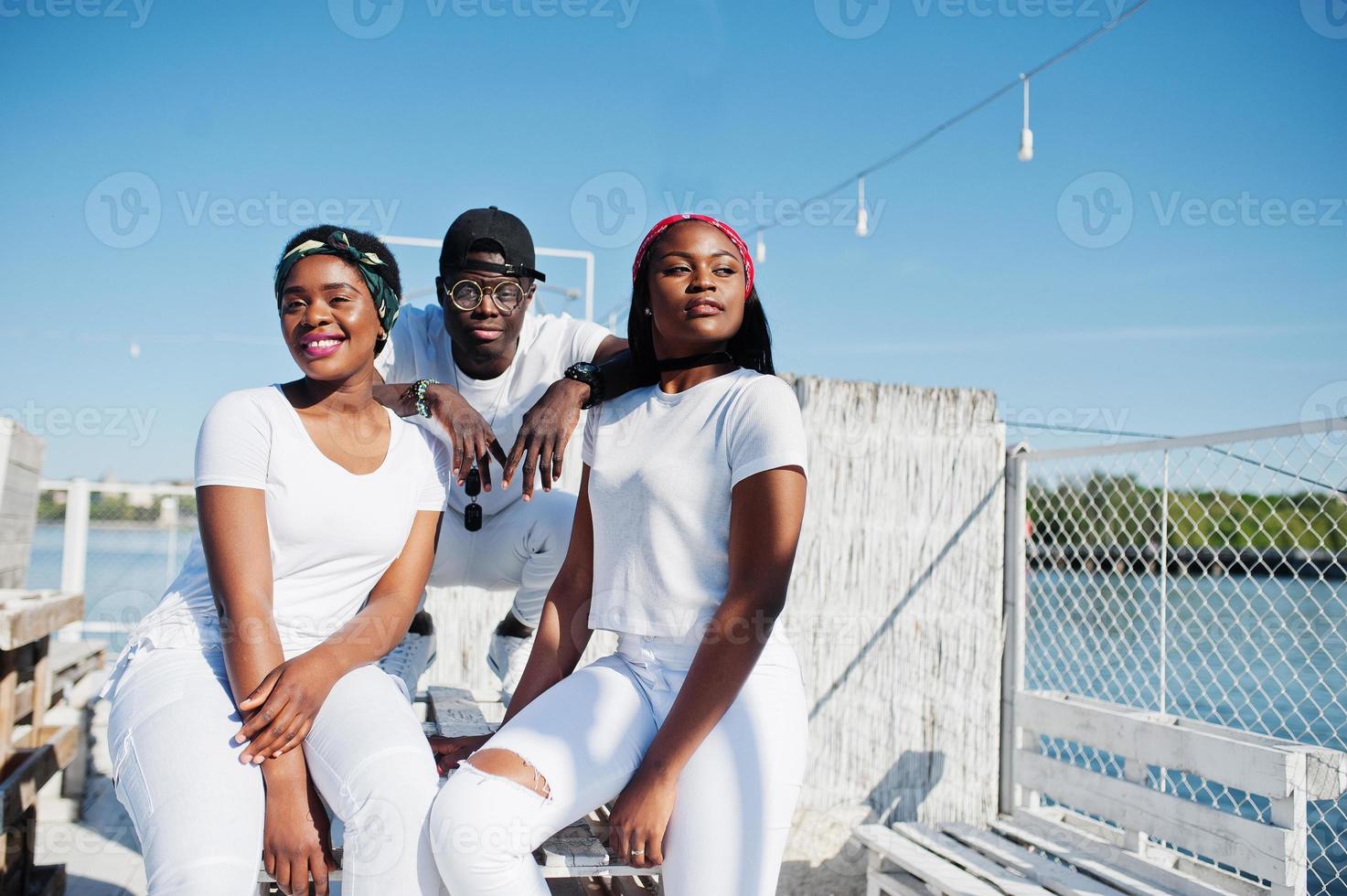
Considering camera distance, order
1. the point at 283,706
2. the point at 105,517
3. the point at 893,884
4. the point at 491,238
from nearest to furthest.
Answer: the point at 283,706 < the point at 491,238 < the point at 893,884 < the point at 105,517

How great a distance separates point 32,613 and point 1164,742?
388cm

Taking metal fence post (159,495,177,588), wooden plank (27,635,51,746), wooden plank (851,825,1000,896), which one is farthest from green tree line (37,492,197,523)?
wooden plank (851,825,1000,896)

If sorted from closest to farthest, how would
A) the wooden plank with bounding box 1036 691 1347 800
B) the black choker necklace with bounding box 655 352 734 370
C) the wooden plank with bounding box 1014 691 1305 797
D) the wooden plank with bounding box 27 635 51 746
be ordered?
the black choker necklace with bounding box 655 352 734 370 < the wooden plank with bounding box 1036 691 1347 800 < the wooden plank with bounding box 1014 691 1305 797 < the wooden plank with bounding box 27 635 51 746

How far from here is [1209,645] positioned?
8953 mm

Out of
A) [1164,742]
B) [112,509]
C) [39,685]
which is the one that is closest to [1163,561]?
[1164,742]

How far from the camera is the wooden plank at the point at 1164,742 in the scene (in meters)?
2.97

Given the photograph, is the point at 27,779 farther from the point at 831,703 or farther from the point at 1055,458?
the point at 1055,458

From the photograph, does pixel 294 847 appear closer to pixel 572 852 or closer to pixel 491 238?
pixel 572 852

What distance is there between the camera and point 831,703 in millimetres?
4133

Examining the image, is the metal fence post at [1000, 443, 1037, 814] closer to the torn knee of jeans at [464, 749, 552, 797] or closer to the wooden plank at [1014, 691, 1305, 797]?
the wooden plank at [1014, 691, 1305, 797]

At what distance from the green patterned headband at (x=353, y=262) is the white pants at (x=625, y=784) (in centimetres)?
106

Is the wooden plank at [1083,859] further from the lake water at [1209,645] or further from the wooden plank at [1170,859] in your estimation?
the lake water at [1209,645]

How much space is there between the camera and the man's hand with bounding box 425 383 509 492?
2.50 metres

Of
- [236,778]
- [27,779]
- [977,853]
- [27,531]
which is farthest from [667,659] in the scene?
[27,531]
